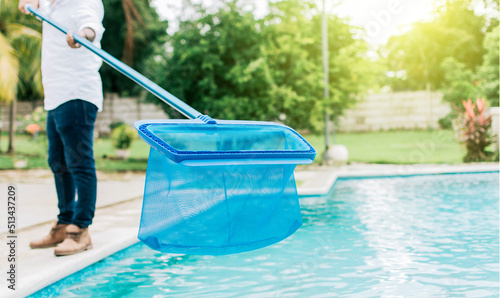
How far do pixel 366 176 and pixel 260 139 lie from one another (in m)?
6.65

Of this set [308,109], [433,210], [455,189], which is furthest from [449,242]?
[308,109]

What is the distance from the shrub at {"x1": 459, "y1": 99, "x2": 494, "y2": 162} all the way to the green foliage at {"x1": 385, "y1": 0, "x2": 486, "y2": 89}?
40.2 feet

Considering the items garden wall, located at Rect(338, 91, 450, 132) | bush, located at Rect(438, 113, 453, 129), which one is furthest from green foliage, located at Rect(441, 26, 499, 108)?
garden wall, located at Rect(338, 91, 450, 132)

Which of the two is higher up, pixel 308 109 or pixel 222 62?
pixel 222 62

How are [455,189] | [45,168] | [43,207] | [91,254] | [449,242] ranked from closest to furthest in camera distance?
[91,254], [449,242], [43,207], [455,189], [45,168]

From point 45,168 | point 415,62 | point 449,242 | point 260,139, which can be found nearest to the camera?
point 260,139

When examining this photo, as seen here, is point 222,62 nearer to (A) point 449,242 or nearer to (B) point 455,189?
(B) point 455,189

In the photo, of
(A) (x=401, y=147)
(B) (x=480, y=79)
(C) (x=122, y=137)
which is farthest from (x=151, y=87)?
(B) (x=480, y=79)

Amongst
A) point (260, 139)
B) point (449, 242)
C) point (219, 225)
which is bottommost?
point (449, 242)

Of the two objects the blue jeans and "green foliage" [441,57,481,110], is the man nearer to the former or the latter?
the blue jeans

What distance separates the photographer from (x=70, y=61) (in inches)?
123

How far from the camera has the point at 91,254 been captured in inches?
126

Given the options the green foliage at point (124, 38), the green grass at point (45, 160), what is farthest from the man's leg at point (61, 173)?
the green foliage at point (124, 38)

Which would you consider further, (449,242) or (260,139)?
(449,242)
